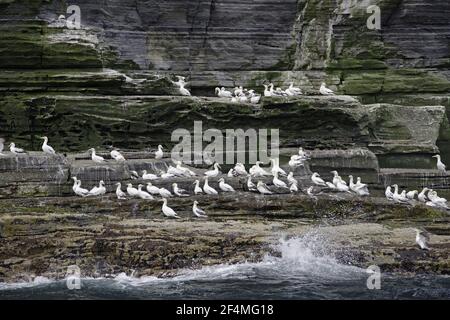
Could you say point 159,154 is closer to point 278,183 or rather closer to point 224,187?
point 224,187

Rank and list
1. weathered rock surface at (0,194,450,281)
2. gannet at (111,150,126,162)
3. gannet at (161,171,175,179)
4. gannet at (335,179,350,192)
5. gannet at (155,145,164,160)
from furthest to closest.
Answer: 1. gannet at (155,145,164,160)
2. gannet at (111,150,126,162)
3. gannet at (335,179,350,192)
4. gannet at (161,171,175,179)
5. weathered rock surface at (0,194,450,281)

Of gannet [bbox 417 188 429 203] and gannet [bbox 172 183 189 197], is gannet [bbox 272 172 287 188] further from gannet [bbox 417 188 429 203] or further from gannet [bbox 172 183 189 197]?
gannet [bbox 417 188 429 203]

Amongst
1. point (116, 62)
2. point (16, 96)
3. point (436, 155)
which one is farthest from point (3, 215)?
point (436, 155)

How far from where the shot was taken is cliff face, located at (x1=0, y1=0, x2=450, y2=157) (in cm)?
2852

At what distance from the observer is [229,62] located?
35969 millimetres

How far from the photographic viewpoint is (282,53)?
36719 mm

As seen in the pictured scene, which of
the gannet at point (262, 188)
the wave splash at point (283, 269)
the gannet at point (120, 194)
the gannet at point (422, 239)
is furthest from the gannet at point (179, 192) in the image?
the gannet at point (422, 239)

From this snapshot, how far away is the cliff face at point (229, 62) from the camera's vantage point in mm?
28516

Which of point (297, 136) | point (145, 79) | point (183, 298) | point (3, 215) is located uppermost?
point (145, 79)

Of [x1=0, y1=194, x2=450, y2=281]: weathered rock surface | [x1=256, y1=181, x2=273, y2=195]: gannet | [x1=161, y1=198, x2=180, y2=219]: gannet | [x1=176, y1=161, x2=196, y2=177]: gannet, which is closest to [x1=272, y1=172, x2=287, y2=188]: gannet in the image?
[x1=256, y1=181, x2=273, y2=195]: gannet

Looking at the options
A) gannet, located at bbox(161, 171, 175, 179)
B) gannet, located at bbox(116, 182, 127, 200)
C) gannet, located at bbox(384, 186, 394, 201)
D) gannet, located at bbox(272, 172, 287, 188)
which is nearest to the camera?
gannet, located at bbox(116, 182, 127, 200)
